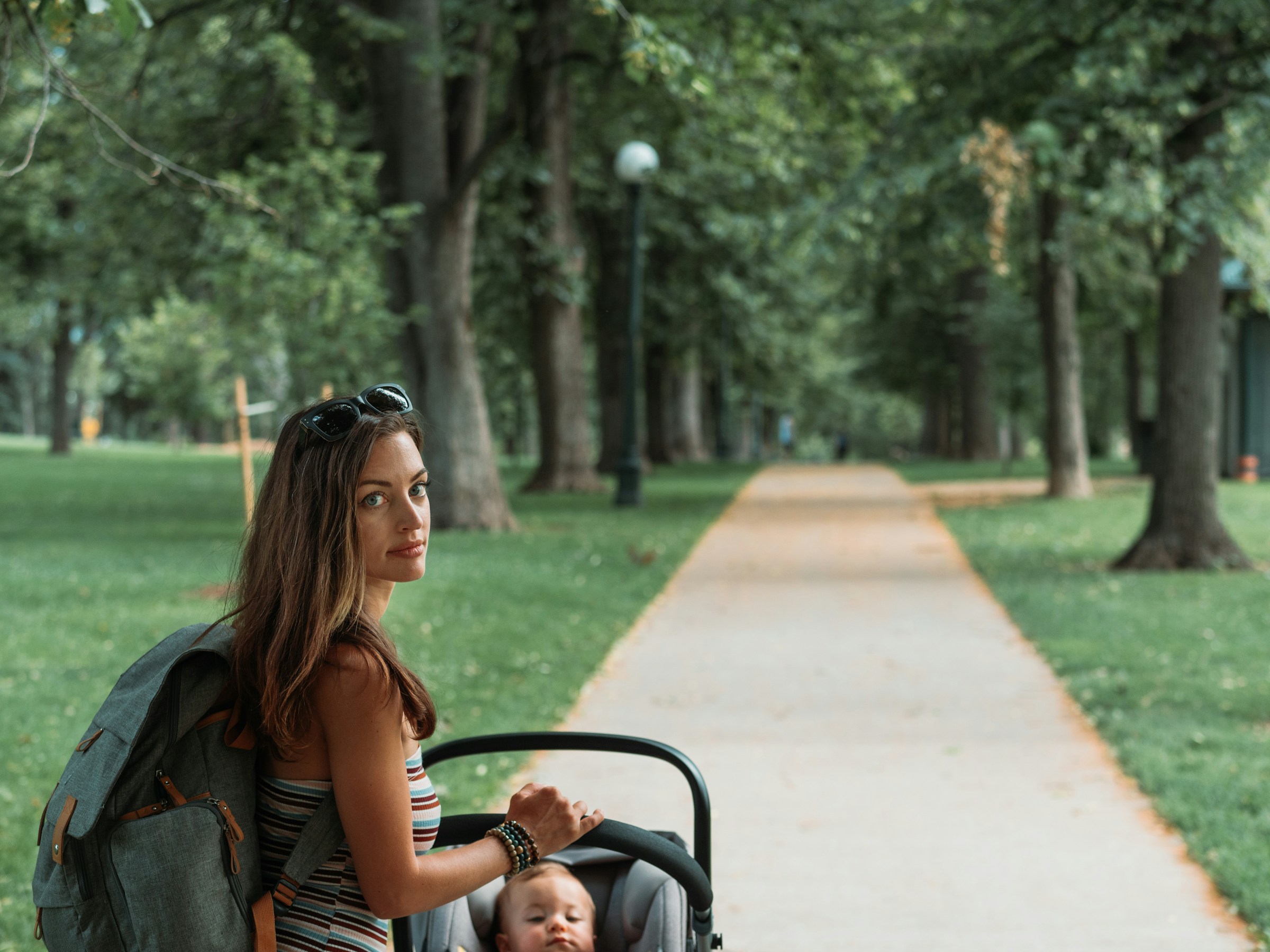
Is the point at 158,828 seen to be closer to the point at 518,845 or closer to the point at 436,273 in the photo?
the point at 518,845

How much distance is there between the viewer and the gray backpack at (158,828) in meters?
1.84

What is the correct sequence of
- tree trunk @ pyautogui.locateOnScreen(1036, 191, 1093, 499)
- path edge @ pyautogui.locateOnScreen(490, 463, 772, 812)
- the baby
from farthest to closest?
tree trunk @ pyautogui.locateOnScreen(1036, 191, 1093, 499) → path edge @ pyautogui.locateOnScreen(490, 463, 772, 812) → the baby

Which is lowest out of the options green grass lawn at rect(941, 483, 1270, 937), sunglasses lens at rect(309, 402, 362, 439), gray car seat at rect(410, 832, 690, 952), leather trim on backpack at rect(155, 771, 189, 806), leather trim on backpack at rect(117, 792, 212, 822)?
green grass lawn at rect(941, 483, 1270, 937)

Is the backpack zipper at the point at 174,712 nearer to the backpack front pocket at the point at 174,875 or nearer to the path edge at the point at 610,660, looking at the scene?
the backpack front pocket at the point at 174,875

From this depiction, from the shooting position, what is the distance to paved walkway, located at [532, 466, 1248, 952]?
431cm

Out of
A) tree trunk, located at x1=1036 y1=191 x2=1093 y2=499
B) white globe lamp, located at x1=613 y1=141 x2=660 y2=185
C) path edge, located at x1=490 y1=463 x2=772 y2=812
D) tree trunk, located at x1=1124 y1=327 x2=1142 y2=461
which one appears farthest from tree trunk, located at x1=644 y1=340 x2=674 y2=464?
path edge, located at x1=490 y1=463 x2=772 y2=812

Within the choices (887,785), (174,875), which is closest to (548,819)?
(174,875)

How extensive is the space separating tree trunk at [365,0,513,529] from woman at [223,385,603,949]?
12.9m

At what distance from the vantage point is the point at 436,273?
15602mm

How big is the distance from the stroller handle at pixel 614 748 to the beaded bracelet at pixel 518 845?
407mm

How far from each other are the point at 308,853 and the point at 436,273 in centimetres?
1400

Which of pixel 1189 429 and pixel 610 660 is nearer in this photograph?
pixel 610 660

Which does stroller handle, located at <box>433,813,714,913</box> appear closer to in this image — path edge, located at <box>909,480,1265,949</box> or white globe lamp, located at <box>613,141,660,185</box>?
path edge, located at <box>909,480,1265,949</box>

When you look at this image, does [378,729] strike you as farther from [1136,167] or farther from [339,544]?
[1136,167]
